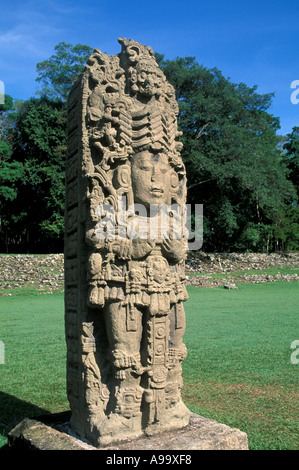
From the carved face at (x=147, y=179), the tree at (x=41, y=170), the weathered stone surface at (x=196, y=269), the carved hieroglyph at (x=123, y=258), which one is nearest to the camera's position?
the carved hieroglyph at (x=123, y=258)

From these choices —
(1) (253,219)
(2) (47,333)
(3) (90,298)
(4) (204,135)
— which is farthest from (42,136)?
(3) (90,298)

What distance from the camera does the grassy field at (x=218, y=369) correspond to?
474 centimetres

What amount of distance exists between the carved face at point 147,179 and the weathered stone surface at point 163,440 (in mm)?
1870

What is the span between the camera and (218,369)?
21.7 feet

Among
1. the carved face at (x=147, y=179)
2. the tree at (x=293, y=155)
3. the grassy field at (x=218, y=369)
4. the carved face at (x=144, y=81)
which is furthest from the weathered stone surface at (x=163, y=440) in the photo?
the tree at (x=293, y=155)

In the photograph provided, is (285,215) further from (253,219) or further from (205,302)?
(205,302)

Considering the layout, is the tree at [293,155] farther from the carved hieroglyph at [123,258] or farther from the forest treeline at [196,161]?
the carved hieroglyph at [123,258]

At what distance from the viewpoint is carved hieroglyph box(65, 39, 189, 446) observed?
11.3 feet

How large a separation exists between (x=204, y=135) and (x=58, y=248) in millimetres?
13136

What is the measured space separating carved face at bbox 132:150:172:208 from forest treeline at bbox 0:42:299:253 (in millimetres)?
20297

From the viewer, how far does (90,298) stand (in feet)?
11.2

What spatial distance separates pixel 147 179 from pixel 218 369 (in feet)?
13.3

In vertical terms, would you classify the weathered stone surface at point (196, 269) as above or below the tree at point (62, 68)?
below

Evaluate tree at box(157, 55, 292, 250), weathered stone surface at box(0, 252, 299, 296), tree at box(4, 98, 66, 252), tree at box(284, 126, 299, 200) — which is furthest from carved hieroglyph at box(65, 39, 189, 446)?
tree at box(284, 126, 299, 200)
